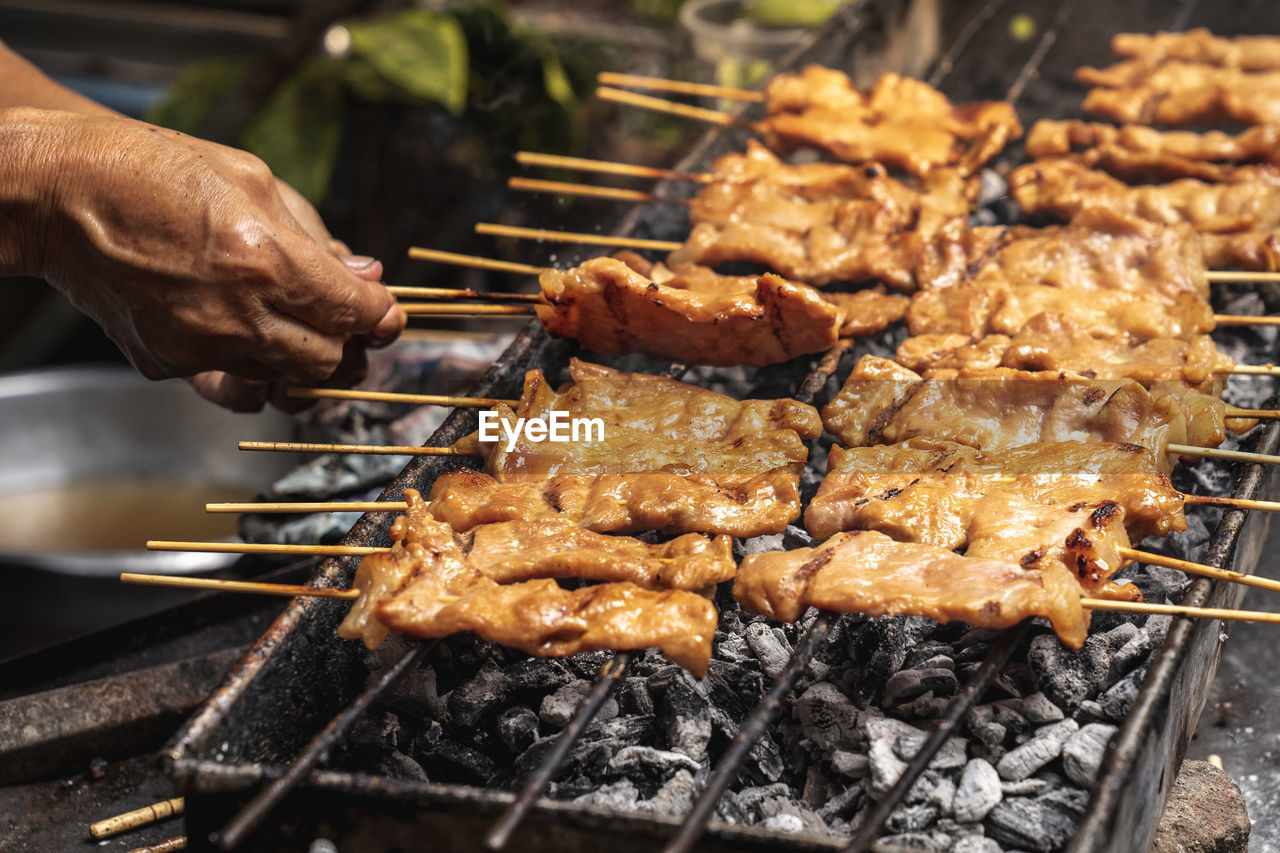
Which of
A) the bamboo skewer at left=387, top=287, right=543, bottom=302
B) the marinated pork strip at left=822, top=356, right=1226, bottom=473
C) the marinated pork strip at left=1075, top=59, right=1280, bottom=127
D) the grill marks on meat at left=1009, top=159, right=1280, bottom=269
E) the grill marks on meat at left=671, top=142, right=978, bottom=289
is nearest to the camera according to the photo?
the marinated pork strip at left=822, top=356, right=1226, bottom=473

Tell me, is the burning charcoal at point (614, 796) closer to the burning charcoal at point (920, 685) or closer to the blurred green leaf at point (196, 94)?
the burning charcoal at point (920, 685)

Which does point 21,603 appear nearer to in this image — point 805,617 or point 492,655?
point 492,655

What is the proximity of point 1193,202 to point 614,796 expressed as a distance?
11.8 feet

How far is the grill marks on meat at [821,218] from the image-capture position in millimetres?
4262

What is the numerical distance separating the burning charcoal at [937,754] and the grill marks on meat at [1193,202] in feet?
8.31

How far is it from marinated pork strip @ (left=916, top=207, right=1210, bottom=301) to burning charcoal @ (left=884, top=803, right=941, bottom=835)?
222 cm

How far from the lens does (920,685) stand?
2729 mm

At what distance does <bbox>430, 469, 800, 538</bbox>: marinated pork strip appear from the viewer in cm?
288

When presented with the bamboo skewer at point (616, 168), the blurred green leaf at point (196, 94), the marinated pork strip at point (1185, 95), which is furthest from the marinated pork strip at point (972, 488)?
the blurred green leaf at point (196, 94)

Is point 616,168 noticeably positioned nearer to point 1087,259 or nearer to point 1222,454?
point 1087,259

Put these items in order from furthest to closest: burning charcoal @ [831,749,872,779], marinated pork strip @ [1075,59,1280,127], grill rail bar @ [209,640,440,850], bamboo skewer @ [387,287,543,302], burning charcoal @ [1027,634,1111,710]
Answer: marinated pork strip @ [1075,59,1280,127]
bamboo skewer @ [387,287,543,302]
burning charcoal @ [1027,634,1111,710]
burning charcoal @ [831,749,872,779]
grill rail bar @ [209,640,440,850]

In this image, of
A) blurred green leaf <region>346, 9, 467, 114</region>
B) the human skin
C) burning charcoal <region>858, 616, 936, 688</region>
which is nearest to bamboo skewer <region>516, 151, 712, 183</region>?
the human skin

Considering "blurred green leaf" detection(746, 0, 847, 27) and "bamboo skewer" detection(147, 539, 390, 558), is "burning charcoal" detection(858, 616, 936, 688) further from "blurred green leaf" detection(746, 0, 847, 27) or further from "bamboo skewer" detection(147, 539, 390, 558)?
"blurred green leaf" detection(746, 0, 847, 27)
